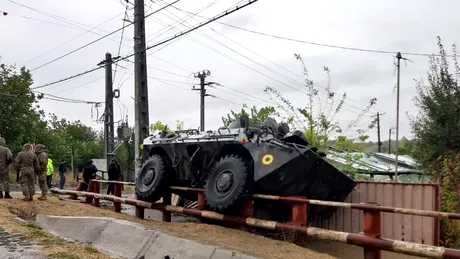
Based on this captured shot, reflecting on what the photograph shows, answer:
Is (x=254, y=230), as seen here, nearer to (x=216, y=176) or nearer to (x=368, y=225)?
(x=216, y=176)

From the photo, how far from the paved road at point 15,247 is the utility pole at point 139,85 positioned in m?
8.08

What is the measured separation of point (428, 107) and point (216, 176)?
46.2 feet

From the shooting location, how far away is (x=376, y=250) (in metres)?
6.04

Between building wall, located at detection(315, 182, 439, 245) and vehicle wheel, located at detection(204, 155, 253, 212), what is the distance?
2876mm

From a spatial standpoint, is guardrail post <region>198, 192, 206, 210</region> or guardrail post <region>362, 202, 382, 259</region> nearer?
guardrail post <region>362, 202, 382, 259</region>

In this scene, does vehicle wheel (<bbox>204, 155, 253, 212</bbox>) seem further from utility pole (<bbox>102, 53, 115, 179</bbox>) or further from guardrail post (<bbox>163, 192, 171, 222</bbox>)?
utility pole (<bbox>102, 53, 115, 179</bbox>)

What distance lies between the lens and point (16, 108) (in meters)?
31.6

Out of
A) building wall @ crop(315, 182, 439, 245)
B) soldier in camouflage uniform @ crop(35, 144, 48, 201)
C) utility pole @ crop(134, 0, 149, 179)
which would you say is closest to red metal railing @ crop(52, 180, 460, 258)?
building wall @ crop(315, 182, 439, 245)

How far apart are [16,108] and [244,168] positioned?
26518 millimetres

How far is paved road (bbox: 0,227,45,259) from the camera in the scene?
6656 mm

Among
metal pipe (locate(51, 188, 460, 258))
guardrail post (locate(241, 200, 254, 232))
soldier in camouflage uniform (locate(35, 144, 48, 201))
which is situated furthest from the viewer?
soldier in camouflage uniform (locate(35, 144, 48, 201))

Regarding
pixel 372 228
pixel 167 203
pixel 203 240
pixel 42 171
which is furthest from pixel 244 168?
pixel 42 171

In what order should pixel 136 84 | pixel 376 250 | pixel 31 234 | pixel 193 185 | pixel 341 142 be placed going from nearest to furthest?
pixel 376 250
pixel 31 234
pixel 193 185
pixel 341 142
pixel 136 84

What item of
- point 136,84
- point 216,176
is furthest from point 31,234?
point 136,84
